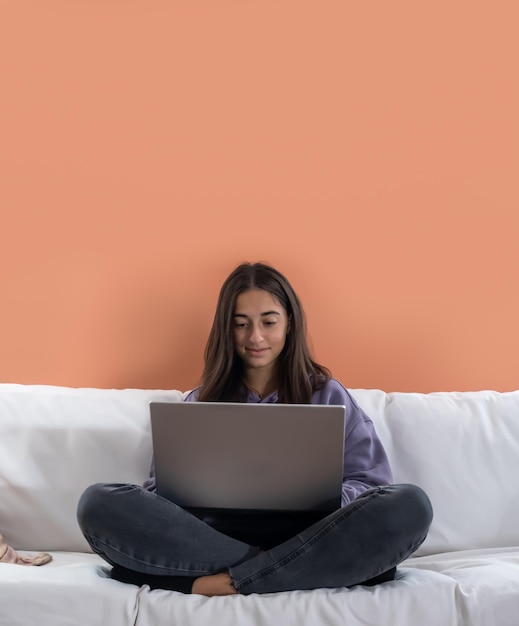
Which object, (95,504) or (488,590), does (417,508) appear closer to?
(488,590)

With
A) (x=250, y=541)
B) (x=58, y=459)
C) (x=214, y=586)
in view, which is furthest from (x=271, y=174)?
(x=214, y=586)

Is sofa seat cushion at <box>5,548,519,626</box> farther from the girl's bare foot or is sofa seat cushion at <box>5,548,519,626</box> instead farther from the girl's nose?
the girl's nose

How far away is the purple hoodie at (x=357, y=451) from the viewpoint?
1.86m

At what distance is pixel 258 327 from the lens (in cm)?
204

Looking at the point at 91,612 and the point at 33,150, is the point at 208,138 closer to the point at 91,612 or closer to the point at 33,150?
the point at 33,150

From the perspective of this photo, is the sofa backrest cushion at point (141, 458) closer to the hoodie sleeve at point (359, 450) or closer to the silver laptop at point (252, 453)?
the hoodie sleeve at point (359, 450)

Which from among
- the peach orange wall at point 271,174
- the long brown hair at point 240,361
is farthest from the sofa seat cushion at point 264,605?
the peach orange wall at point 271,174

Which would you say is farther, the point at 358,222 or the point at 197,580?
the point at 358,222

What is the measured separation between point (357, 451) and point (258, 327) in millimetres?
402

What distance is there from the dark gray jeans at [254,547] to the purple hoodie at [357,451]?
24cm

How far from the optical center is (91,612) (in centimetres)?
147

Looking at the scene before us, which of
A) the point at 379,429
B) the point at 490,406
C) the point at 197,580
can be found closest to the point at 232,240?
the point at 379,429

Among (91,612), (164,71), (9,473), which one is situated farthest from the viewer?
(164,71)

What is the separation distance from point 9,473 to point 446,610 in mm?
1116
